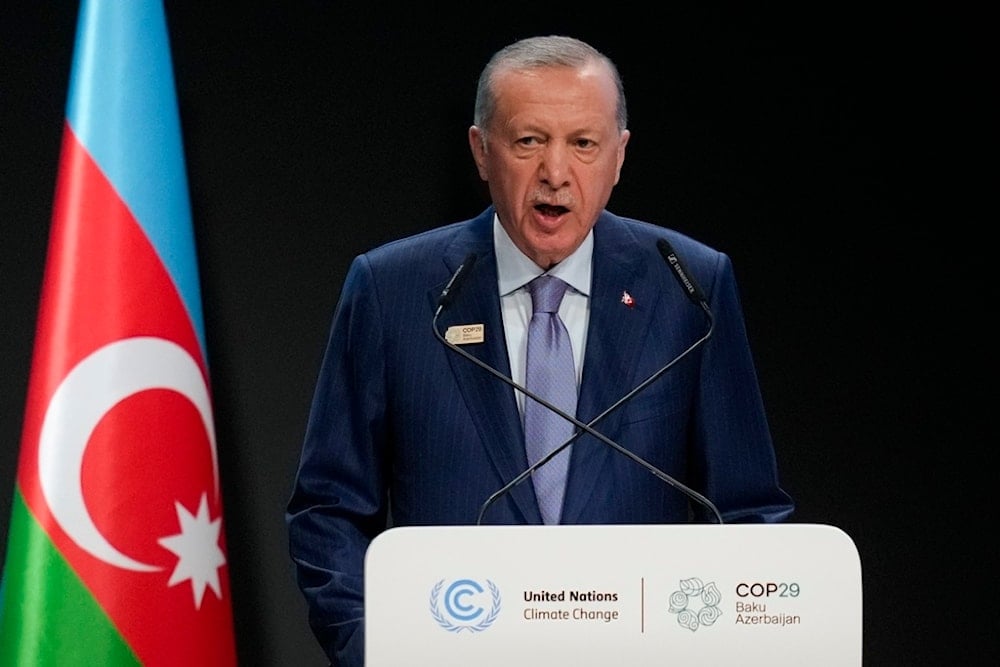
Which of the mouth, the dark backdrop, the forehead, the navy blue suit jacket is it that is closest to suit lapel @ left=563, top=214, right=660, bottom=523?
the navy blue suit jacket

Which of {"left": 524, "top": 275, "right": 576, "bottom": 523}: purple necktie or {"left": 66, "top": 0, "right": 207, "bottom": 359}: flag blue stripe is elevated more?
{"left": 66, "top": 0, "right": 207, "bottom": 359}: flag blue stripe

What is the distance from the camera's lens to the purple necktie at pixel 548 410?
1.98m

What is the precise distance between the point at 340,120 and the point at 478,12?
37 centimetres

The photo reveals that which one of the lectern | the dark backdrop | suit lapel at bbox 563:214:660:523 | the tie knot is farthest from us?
the dark backdrop

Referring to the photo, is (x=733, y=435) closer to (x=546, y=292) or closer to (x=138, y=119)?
(x=546, y=292)

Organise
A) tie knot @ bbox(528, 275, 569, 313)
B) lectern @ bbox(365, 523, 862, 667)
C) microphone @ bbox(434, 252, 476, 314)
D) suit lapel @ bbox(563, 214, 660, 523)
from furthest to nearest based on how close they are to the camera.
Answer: tie knot @ bbox(528, 275, 569, 313), suit lapel @ bbox(563, 214, 660, 523), microphone @ bbox(434, 252, 476, 314), lectern @ bbox(365, 523, 862, 667)

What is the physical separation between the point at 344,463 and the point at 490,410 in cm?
23

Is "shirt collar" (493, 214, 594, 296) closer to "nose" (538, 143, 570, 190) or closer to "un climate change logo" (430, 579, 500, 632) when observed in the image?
"nose" (538, 143, 570, 190)

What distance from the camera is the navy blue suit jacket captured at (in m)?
1.98

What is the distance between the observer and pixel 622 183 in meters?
3.00

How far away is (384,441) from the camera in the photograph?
2.10m

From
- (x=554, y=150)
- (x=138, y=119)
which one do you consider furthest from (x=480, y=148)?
(x=138, y=119)

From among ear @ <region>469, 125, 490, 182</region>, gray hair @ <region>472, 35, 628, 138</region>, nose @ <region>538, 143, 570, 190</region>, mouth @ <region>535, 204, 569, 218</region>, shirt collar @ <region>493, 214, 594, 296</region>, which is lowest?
shirt collar @ <region>493, 214, 594, 296</region>

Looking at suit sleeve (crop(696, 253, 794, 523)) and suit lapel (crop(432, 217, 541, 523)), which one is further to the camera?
suit sleeve (crop(696, 253, 794, 523))
